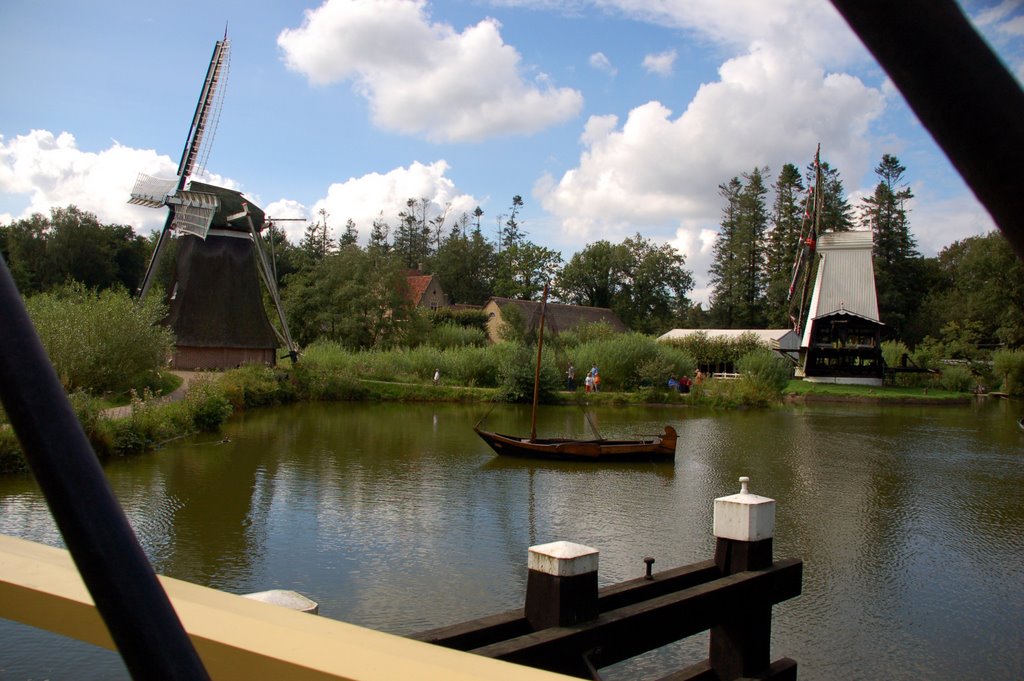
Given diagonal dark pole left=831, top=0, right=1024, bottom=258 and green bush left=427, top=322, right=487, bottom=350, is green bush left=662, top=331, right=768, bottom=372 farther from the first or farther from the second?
diagonal dark pole left=831, top=0, right=1024, bottom=258

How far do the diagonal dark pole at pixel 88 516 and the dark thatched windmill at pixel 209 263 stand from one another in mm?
30456

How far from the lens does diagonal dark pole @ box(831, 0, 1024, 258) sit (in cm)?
65

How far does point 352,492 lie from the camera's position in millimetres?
13359

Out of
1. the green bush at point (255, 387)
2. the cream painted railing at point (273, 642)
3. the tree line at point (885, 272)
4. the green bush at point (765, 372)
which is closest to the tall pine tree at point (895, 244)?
the tree line at point (885, 272)

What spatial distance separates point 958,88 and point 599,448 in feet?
54.0

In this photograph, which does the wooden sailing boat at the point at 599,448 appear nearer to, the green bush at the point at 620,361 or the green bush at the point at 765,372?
the green bush at the point at 765,372

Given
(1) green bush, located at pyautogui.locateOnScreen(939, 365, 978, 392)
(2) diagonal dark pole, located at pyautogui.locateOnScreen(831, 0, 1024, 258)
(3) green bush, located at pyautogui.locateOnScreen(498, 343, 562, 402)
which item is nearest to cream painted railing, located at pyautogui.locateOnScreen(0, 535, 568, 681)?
(2) diagonal dark pole, located at pyautogui.locateOnScreen(831, 0, 1024, 258)

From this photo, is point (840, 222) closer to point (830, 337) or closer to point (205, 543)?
point (830, 337)

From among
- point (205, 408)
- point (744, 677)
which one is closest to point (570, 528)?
point (744, 677)

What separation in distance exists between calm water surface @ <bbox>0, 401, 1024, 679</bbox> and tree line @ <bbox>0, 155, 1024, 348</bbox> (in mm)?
20693

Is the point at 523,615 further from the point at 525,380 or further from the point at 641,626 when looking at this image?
the point at 525,380

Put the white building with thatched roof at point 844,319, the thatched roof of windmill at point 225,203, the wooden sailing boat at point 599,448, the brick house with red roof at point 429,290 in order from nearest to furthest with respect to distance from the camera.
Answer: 1. the wooden sailing boat at point 599,448
2. the thatched roof of windmill at point 225,203
3. the white building with thatched roof at point 844,319
4. the brick house with red roof at point 429,290

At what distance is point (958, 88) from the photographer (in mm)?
673

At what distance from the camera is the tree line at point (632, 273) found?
40969 mm
